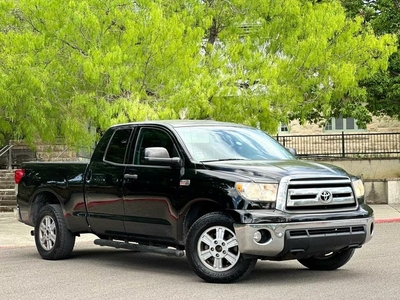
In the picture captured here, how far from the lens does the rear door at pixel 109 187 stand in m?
12.2

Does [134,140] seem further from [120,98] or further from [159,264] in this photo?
[120,98]

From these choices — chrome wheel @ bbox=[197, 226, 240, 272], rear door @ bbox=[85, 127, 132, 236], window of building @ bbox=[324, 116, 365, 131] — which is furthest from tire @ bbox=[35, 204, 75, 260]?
window of building @ bbox=[324, 116, 365, 131]

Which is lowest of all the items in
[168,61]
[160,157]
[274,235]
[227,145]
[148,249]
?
[148,249]

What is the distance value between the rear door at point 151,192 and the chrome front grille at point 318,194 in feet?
5.20

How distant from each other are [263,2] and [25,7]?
608cm

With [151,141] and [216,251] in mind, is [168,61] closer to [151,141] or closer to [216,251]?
[151,141]

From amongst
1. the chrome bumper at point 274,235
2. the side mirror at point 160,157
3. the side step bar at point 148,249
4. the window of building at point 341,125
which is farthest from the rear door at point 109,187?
the window of building at point 341,125

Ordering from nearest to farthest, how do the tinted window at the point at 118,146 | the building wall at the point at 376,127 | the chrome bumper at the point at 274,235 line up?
the chrome bumper at the point at 274,235, the tinted window at the point at 118,146, the building wall at the point at 376,127

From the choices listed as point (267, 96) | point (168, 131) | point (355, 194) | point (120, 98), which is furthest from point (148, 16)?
point (355, 194)

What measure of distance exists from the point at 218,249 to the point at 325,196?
→ 1.38 m

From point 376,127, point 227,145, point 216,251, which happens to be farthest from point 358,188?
point 376,127

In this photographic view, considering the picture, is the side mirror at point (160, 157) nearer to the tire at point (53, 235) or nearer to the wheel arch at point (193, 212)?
the wheel arch at point (193, 212)

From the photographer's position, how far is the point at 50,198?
547 inches

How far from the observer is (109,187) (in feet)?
40.4
